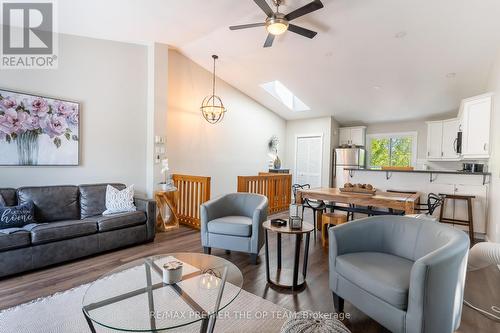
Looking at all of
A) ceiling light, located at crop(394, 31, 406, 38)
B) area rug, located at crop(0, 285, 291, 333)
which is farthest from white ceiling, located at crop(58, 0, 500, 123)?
area rug, located at crop(0, 285, 291, 333)

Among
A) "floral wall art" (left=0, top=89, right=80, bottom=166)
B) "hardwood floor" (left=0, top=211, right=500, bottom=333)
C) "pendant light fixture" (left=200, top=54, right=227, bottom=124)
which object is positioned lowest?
"hardwood floor" (left=0, top=211, right=500, bottom=333)

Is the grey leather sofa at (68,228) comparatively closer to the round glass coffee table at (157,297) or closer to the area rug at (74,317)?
the area rug at (74,317)

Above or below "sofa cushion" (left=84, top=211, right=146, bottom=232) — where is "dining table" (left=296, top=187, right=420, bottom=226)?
above

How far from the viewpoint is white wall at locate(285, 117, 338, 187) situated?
7.06 metres

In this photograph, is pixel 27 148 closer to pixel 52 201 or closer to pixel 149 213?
pixel 52 201

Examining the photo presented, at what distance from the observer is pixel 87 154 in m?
3.87

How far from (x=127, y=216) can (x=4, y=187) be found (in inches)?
59.0

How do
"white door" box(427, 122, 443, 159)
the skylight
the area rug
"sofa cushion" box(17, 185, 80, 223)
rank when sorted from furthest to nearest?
the skylight < "white door" box(427, 122, 443, 159) < "sofa cushion" box(17, 185, 80, 223) < the area rug

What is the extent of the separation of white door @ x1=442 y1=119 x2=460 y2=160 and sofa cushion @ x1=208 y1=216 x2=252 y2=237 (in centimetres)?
529

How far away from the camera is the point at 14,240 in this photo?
250 cm

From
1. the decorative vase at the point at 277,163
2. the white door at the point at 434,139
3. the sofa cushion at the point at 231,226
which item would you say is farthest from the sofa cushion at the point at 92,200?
the white door at the point at 434,139

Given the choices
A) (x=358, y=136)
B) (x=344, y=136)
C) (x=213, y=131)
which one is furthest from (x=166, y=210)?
(x=358, y=136)

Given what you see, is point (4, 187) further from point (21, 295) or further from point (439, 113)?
point (439, 113)

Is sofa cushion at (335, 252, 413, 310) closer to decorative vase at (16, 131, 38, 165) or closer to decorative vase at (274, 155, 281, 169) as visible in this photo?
decorative vase at (16, 131, 38, 165)
